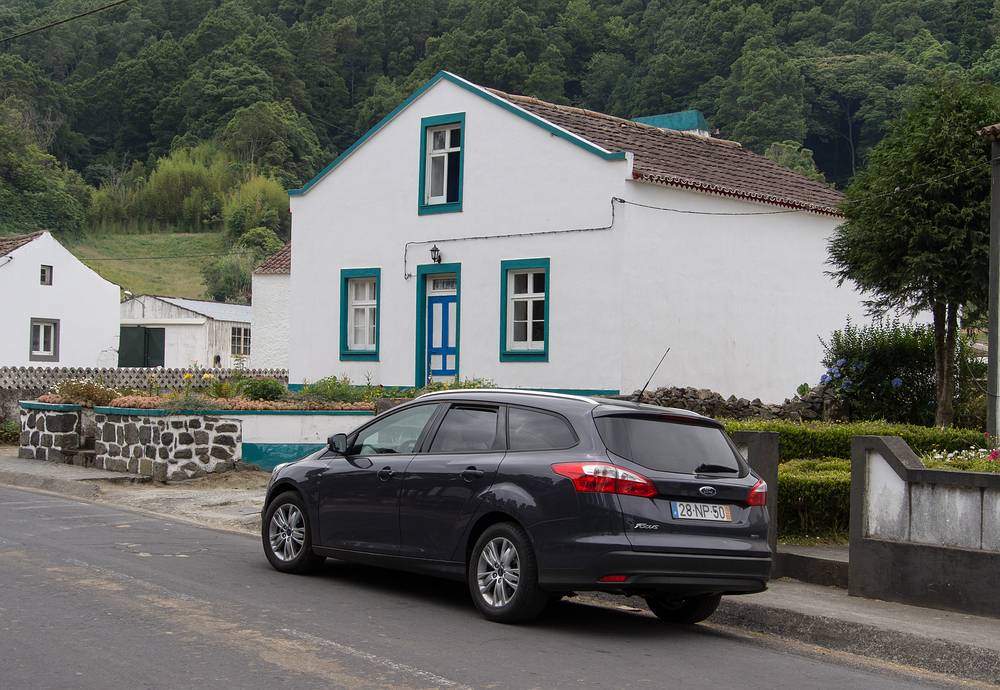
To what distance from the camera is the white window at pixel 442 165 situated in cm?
2519

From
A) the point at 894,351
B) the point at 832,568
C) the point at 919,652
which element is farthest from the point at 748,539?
the point at 894,351

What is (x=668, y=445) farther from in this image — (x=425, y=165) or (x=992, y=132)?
(x=425, y=165)

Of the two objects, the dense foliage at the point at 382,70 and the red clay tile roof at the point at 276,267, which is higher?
the dense foliage at the point at 382,70

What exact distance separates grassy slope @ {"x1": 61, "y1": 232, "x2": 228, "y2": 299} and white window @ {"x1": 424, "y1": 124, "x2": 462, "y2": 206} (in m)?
60.4

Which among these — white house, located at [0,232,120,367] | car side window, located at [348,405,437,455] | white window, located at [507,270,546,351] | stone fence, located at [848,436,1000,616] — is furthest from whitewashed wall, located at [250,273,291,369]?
stone fence, located at [848,436,1000,616]

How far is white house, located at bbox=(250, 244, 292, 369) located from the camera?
148 ft

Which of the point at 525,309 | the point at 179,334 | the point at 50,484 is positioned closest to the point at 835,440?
the point at 525,309

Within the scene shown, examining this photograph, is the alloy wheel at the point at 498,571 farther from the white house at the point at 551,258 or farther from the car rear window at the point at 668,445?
the white house at the point at 551,258

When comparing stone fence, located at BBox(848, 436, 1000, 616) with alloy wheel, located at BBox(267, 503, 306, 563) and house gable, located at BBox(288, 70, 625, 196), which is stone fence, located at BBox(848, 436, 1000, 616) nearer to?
alloy wheel, located at BBox(267, 503, 306, 563)

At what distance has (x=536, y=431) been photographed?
9.13 metres

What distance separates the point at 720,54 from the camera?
83.8m

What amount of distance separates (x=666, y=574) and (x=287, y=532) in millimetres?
3867

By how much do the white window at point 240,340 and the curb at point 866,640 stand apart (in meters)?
43.7

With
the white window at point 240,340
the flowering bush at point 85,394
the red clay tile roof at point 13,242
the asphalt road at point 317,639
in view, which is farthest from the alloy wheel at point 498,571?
the white window at point 240,340
